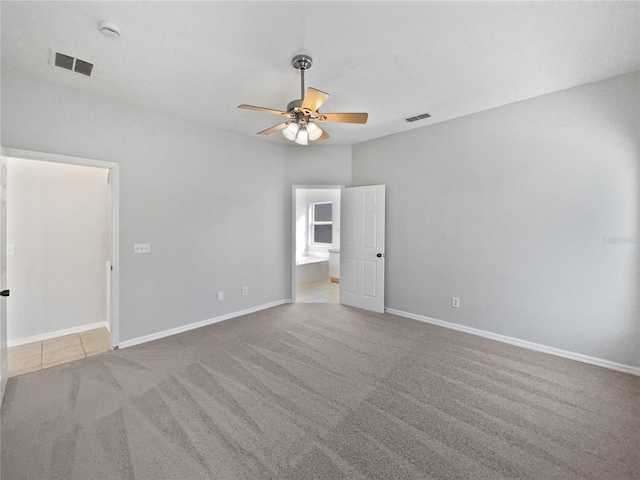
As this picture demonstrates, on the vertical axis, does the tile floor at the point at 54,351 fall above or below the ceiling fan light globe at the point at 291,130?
below

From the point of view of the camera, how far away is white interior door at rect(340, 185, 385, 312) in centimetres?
453

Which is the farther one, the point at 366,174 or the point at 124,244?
the point at 366,174

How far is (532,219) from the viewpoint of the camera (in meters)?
3.18

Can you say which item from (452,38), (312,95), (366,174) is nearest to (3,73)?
(312,95)

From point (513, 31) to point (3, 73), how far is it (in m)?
4.30

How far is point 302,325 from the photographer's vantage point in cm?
389

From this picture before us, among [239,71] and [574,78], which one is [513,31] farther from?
[239,71]

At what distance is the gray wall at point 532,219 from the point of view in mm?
2705

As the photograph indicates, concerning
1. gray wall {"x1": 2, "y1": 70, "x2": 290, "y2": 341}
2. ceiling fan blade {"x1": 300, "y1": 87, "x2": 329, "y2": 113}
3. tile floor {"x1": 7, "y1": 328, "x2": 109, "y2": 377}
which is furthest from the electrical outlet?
ceiling fan blade {"x1": 300, "y1": 87, "x2": 329, "y2": 113}

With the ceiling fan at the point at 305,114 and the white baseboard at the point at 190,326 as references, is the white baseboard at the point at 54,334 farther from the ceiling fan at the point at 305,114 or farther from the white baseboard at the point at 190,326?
the ceiling fan at the point at 305,114

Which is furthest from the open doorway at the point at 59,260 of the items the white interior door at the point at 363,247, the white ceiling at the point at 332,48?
the white interior door at the point at 363,247

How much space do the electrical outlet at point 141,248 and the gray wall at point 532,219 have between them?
3.48 meters

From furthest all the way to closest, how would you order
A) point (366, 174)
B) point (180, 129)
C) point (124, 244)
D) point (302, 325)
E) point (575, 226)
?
point (366, 174), point (302, 325), point (180, 129), point (124, 244), point (575, 226)

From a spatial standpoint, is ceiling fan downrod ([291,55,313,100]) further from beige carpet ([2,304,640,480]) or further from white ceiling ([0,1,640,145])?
beige carpet ([2,304,640,480])
